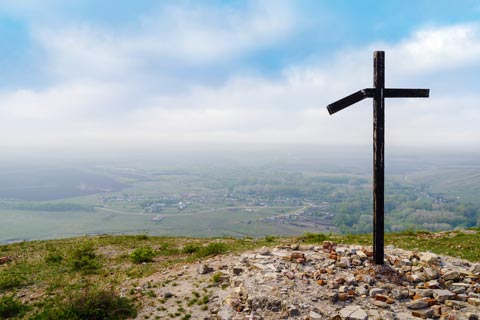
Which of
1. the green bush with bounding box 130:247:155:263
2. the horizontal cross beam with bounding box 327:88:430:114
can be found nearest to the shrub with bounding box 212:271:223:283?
the green bush with bounding box 130:247:155:263

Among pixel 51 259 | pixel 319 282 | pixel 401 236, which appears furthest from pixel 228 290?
pixel 401 236

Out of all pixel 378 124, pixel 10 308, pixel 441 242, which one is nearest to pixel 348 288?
pixel 378 124

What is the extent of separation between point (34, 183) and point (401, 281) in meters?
184

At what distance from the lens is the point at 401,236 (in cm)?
1603

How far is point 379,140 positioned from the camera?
877cm

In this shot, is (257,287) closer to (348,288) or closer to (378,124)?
(348,288)

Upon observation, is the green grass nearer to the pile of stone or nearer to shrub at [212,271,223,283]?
the pile of stone

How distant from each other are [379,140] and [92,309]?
8.90m

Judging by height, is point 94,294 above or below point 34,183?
above

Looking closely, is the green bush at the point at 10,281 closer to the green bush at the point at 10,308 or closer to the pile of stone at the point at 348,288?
the green bush at the point at 10,308

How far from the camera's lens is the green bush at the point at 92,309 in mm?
7258

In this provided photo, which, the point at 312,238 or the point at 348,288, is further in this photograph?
the point at 312,238

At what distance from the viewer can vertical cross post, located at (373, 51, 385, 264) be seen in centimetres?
870

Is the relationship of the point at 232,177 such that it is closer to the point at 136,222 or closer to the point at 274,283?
the point at 136,222
